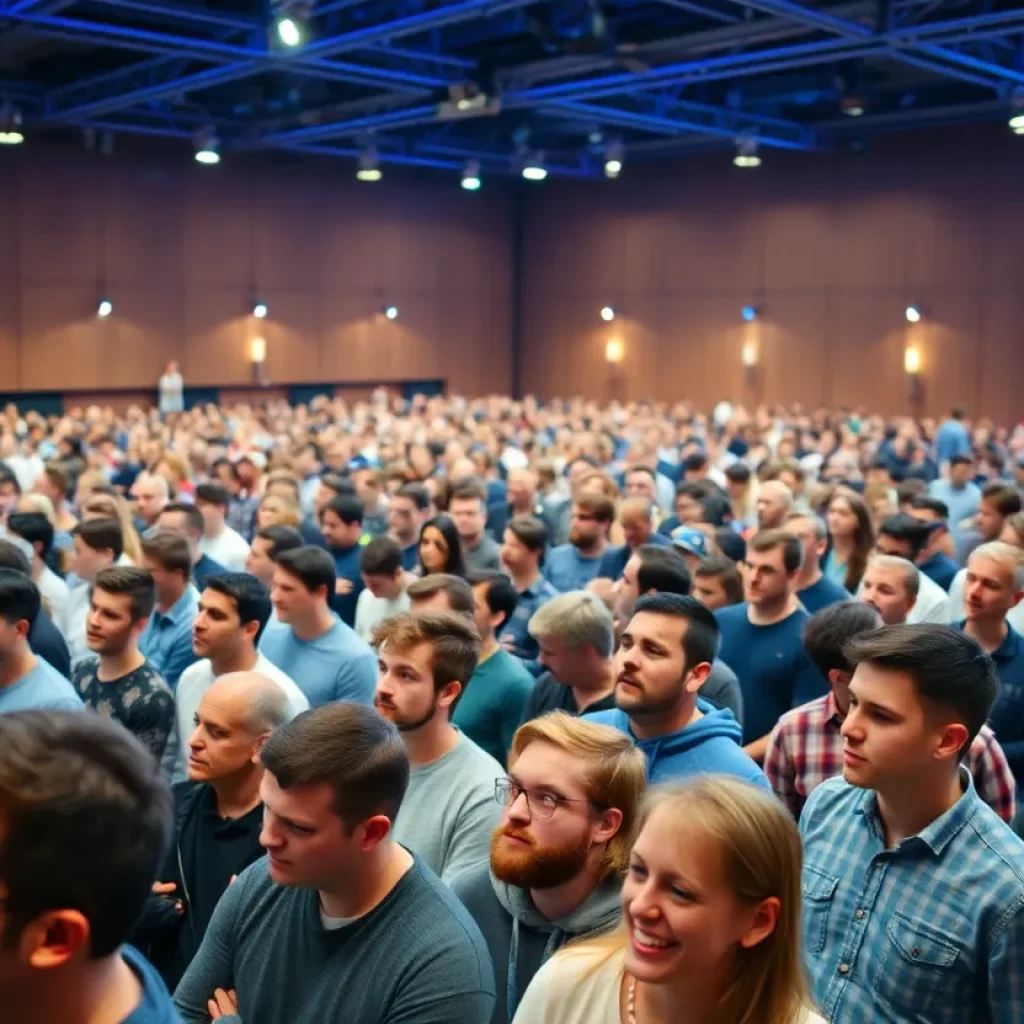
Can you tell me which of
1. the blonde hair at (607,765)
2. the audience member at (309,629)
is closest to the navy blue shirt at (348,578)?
the audience member at (309,629)

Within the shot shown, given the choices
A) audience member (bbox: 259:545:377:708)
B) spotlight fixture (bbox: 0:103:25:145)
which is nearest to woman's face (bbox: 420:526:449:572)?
audience member (bbox: 259:545:377:708)

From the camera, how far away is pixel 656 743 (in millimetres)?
3871

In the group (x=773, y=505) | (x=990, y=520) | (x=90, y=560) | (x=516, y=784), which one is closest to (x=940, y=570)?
(x=773, y=505)

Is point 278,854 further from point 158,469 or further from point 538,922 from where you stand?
point 158,469

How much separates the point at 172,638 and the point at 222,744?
2.49m

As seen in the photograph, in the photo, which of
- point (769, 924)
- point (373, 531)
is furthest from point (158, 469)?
point (769, 924)

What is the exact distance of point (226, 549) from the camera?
8.37 m

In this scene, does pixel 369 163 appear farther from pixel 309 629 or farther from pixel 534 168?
pixel 309 629

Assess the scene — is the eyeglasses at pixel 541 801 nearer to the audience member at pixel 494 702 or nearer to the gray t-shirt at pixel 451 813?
the gray t-shirt at pixel 451 813

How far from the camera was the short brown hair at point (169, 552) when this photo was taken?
6.13 metres

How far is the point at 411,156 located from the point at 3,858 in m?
24.9

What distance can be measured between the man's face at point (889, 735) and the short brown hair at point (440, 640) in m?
1.43

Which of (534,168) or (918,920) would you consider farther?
(534,168)

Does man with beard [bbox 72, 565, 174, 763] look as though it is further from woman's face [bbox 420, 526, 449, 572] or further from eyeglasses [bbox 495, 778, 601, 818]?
eyeglasses [bbox 495, 778, 601, 818]
